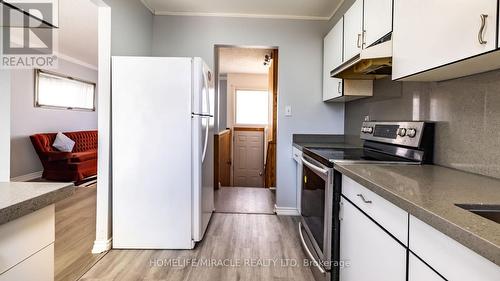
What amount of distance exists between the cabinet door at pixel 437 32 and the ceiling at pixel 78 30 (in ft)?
9.58

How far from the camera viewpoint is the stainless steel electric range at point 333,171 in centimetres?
161

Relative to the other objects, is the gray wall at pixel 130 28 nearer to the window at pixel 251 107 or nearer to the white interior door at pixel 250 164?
the white interior door at pixel 250 164

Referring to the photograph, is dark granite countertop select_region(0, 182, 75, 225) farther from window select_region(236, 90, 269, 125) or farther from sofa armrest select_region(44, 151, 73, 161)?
window select_region(236, 90, 269, 125)

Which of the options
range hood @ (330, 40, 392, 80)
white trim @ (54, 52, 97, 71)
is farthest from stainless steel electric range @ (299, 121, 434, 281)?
white trim @ (54, 52, 97, 71)

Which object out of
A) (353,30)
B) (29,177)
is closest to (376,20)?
(353,30)

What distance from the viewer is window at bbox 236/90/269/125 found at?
7066 millimetres

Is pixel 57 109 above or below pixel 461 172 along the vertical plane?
above

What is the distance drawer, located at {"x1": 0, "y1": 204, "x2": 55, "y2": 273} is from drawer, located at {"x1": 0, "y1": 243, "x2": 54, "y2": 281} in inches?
0.6

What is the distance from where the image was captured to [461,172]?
4.45 ft

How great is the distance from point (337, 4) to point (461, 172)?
2.17 meters

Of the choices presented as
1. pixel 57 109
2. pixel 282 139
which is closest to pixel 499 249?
pixel 282 139

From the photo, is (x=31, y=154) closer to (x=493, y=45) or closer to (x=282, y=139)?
(x=282, y=139)

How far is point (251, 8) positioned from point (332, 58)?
1.02m

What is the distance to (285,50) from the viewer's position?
10.6ft
